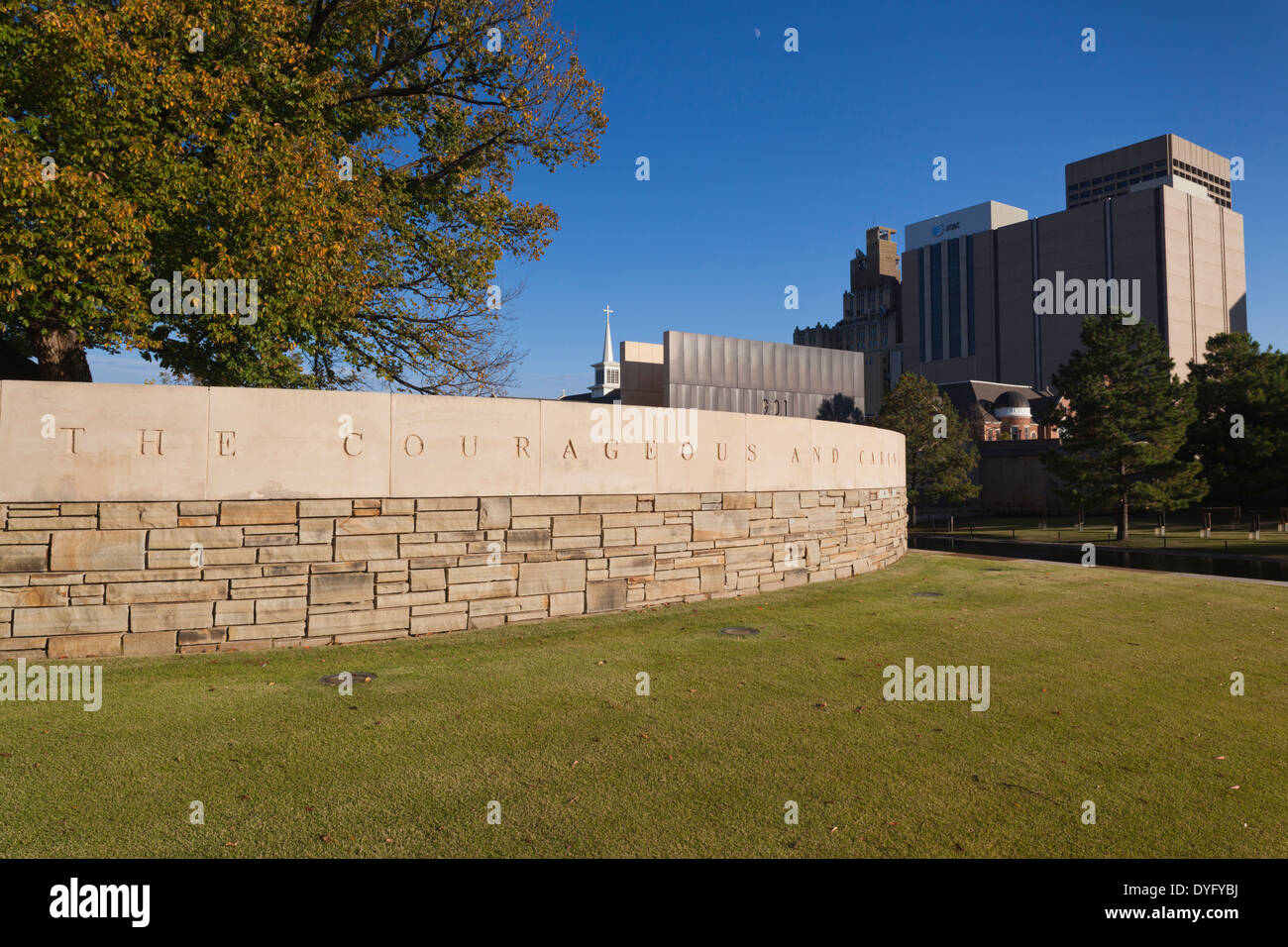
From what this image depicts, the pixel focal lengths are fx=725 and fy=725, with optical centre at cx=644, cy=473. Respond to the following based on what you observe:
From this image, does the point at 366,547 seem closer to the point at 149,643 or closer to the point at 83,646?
the point at 149,643

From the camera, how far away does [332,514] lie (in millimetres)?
8359

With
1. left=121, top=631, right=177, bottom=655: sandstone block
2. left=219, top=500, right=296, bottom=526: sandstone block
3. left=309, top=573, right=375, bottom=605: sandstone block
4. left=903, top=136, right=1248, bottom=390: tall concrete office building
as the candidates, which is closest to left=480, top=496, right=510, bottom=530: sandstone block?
left=309, top=573, right=375, bottom=605: sandstone block

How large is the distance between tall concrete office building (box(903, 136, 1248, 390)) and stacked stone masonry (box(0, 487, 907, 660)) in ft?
276

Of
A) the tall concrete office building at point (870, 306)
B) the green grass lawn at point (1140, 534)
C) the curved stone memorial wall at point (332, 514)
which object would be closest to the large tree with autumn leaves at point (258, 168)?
the curved stone memorial wall at point (332, 514)

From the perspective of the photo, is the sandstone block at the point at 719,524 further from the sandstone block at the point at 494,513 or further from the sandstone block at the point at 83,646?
the sandstone block at the point at 83,646

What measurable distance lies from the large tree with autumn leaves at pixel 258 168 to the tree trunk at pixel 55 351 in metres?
0.03

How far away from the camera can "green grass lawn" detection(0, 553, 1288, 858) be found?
417 cm

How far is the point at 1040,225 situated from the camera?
99562 millimetres

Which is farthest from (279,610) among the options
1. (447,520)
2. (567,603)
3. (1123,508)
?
(1123,508)

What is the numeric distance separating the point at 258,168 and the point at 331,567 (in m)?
5.70

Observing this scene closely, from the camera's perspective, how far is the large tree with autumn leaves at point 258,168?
875cm

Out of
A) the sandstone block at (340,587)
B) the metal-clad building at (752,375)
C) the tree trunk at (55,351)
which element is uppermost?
the metal-clad building at (752,375)

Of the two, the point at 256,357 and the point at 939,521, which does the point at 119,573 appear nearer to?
the point at 256,357
